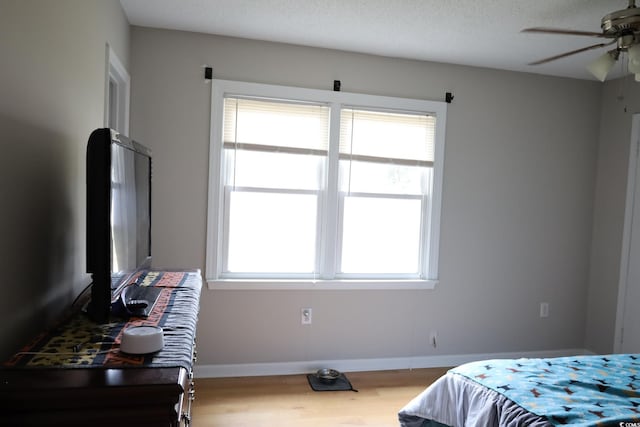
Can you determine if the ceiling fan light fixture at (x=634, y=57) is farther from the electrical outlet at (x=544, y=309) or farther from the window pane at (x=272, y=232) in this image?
the electrical outlet at (x=544, y=309)

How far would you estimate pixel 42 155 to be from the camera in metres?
1.50

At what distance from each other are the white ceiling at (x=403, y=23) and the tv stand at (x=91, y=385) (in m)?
2.20

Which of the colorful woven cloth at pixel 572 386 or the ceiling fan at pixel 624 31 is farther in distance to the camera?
the ceiling fan at pixel 624 31

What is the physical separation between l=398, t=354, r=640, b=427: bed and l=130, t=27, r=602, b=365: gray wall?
53.5 inches

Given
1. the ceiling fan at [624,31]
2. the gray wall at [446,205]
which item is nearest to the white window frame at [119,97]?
the gray wall at [446,205]

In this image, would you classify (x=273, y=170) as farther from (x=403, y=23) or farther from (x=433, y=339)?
(x=433, y=339)

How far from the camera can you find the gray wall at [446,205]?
3291mm

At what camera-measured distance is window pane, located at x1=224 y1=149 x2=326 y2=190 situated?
3.39 meters

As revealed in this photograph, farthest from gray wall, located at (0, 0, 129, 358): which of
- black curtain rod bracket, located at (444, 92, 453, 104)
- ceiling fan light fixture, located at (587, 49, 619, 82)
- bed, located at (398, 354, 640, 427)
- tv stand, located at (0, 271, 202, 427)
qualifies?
black curtain rod bracket, located at (444, 92, 453, 104)

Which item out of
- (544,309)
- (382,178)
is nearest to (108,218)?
(382,178)

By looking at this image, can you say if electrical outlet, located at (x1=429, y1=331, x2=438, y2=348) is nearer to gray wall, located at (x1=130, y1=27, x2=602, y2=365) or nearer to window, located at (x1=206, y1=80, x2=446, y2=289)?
gray wall, located at (x1=130, y1=27, x2=602, y2=365)

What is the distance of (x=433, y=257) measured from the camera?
3.79 metres

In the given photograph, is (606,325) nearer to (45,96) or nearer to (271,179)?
(271,179)

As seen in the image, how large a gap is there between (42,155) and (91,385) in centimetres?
86
